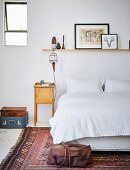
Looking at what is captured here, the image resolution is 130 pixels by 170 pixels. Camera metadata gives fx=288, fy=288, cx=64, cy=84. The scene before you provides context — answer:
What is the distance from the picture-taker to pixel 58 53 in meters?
5.34

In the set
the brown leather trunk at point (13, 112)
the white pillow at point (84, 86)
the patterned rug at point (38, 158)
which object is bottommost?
the patterned rug at point (38, 158)

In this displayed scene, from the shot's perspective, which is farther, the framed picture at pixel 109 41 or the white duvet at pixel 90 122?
the framed picture at pixel 109 41

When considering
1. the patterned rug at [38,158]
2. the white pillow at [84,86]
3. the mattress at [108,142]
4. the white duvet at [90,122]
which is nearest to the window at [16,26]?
the white pillow at [84,86]

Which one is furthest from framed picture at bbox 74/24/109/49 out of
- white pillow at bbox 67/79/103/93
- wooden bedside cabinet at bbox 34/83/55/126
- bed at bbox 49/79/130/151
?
bed at bbox 49/79/130/151

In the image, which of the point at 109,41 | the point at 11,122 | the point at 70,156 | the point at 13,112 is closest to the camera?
the point at 70,156

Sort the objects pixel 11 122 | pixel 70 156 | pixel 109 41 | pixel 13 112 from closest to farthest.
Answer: pixel 70 156, pixel 11 122, pixel 13 112, pixel 109 41

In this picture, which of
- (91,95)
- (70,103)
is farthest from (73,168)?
(91,95)

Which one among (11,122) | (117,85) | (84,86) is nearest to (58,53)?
(84,86)

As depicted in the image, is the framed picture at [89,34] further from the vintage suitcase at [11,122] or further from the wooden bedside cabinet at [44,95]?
the vintage suitcase at [11,122]

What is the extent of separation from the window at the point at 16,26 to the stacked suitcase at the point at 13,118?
1325mm

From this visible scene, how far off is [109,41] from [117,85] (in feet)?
2.90

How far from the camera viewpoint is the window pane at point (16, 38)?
5.49 meters

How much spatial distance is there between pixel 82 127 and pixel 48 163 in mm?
570

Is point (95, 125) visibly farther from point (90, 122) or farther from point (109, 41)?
point (109, 41)
